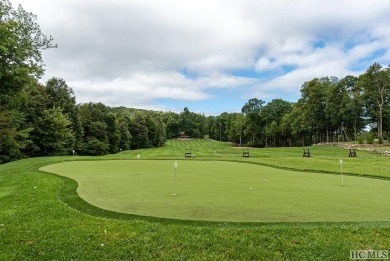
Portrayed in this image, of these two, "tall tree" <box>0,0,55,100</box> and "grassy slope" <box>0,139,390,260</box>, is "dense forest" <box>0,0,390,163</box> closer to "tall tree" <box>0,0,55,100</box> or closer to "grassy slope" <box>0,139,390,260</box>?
"tall tree" <box>0,0,55,100</box>

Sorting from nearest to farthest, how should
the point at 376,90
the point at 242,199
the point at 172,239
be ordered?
the point at 172,239
the point at 242,199
the point at 376,90

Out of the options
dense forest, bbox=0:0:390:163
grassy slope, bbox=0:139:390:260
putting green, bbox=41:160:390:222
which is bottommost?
grassy slope, bbox=0:139:390:260

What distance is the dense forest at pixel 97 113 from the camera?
15.8 meters

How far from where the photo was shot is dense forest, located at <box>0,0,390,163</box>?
51.7 ft

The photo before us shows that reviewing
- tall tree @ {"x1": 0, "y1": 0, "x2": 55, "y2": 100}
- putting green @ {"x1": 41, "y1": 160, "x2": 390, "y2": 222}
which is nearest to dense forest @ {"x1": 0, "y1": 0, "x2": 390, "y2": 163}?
tall tree @ {"x1": 0, "y1": 0, "x2": 55, "y2": 100}

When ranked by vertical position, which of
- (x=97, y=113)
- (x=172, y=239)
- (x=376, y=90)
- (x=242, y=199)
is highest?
(x=376, y=90)

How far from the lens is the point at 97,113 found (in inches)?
1854

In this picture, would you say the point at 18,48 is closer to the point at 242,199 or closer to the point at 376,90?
the point at 242,199

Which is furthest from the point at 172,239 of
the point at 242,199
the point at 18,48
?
the point at 18,48

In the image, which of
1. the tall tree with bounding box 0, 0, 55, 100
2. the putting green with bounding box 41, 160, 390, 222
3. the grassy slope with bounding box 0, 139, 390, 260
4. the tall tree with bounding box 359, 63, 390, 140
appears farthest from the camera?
the tall tree with bounding box 359, 63, 390, 140

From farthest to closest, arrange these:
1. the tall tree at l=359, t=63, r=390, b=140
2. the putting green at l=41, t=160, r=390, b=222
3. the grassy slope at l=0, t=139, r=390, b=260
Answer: the tall tree at l=359, t=63, r=390, b=140 < the putting green at l=41, t=160, r=390, b=222 < the grassy slope at l=0, t=139, r=390, b=260

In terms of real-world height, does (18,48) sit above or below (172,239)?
above

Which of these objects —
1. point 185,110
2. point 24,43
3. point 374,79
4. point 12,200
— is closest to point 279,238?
point 12,200

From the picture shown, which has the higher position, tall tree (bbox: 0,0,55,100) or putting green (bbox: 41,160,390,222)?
tall tree (bbox: 0,0,55,100)
